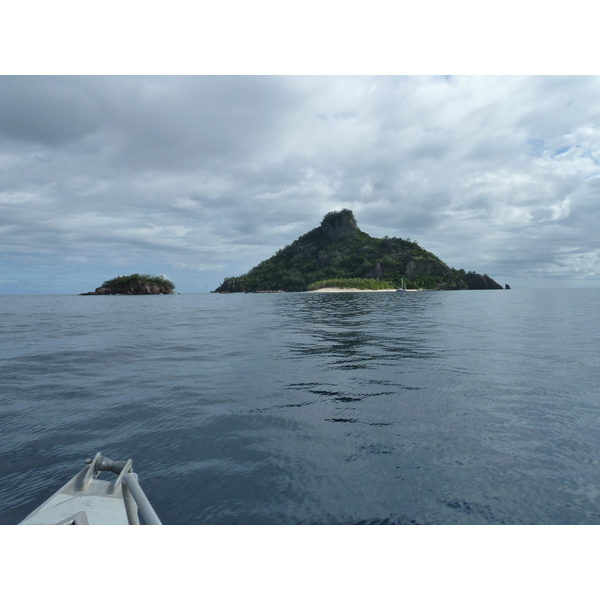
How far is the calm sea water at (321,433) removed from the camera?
5.67 m

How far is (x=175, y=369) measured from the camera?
15.3m

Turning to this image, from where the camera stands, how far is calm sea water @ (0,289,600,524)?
5.67 m

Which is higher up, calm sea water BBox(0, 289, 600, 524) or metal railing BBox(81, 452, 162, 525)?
metal railing BBox(81, 452, 162, 525)

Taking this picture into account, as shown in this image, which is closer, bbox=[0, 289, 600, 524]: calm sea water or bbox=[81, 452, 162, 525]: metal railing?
bbox=[81, 452, 162, 525]: metal railing

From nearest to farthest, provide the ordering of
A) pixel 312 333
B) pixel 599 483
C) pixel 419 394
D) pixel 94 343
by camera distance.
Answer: pixel 599 483
pixel 419 394
pixel 94 343
pixel 312 333

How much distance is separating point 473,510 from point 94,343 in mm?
24124

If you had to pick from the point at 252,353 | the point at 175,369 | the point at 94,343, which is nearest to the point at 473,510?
the point at 175,369

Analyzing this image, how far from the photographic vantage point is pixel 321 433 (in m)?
8.41

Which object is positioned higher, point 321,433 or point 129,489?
point 129,489

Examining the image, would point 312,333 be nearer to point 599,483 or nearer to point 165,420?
point 165,420

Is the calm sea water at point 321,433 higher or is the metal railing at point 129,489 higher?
the metal railing at point 129,489

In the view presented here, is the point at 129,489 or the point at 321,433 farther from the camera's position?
the point at 321,433

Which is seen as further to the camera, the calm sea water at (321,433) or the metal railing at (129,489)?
the calm sea water at (321,433)
